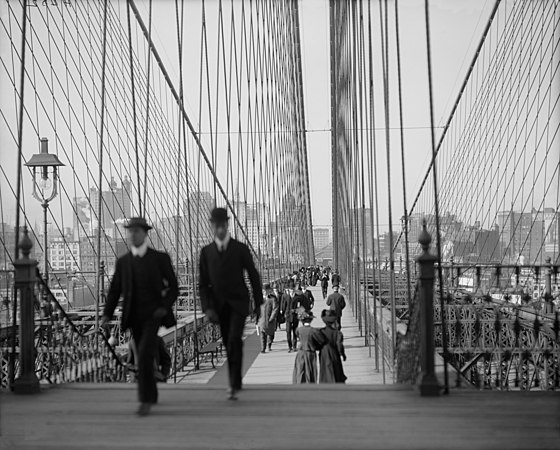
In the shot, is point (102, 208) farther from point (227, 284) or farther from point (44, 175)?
point (227, 284)

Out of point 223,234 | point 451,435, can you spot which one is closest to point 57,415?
point 223,234

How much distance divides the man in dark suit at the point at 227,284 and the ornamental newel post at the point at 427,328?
1012 millimetres

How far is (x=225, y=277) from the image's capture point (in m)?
4.33

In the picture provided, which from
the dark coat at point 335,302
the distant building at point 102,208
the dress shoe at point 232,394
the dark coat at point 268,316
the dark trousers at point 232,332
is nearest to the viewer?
the dark trousers at point 232,332

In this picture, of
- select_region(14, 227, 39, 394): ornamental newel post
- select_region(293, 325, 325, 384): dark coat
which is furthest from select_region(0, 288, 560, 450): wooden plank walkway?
select_region(293, 325, 325, 384): dark coat

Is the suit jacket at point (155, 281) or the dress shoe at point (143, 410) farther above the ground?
the suit jacket at point (155, 281)

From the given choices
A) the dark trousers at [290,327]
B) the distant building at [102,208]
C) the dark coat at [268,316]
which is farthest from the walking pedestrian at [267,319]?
the distant building at [102,208]

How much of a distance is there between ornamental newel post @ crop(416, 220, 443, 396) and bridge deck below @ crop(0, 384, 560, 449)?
0.12m

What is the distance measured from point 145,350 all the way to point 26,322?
4.47ft

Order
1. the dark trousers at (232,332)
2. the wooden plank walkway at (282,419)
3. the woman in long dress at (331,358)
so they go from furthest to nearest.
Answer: the woman in long dress at (331,358), the dark trousers at (232,332), the wooden plank walkway at (282,419)

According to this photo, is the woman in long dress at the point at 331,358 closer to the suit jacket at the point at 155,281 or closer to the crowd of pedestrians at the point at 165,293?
the crowd of pedestrians at the point at 165,293

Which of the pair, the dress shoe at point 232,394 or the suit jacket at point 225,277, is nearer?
the suit jacket at point 225,277

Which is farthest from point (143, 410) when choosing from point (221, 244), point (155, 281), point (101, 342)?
point (101, 342)

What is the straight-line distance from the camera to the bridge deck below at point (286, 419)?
374 centimetres
